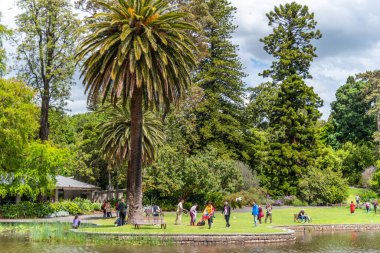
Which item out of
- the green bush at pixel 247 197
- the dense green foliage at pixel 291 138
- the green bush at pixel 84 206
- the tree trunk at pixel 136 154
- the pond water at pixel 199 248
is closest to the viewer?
the pond water at pixel 199 248

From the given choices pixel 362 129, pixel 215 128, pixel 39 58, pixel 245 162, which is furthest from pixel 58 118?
pixel 362 129

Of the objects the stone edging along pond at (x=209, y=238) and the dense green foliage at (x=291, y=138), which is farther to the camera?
the dense green foliage at (x=291, y=138)

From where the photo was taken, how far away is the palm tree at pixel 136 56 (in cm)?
3009

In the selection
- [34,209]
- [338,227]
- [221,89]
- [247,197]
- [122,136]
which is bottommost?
[338,227]

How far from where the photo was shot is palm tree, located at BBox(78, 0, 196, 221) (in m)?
30.1

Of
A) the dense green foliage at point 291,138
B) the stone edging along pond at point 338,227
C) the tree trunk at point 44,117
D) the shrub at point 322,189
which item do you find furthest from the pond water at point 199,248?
the dense green foliage at point 291,138

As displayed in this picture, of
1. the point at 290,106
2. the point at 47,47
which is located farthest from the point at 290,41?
the point at 47,47

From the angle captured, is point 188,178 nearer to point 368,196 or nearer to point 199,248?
point 199,248

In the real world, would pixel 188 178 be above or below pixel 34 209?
above

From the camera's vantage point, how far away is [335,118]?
326 ft

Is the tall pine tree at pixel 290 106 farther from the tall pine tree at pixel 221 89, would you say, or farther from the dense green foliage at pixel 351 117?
the dense green foliage at pixel 351 117

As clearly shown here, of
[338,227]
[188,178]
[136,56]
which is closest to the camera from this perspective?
[136,56]

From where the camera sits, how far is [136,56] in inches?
1147

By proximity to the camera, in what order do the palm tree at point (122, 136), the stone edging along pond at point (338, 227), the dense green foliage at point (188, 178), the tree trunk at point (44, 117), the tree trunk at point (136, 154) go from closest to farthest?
the tree trunk at point (136, 154) → the stone edging along pond at point (338, 227) → the palm tree at point (122, 136) → the tree trunk at point (44, 117) → the dense green foliage at point (188, 178)
